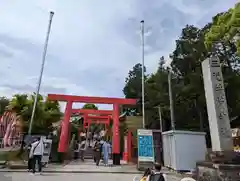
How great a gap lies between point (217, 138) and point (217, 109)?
3.08 feet

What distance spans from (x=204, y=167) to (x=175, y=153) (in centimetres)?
574

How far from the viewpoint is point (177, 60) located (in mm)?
24594

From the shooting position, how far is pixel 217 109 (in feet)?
30.0

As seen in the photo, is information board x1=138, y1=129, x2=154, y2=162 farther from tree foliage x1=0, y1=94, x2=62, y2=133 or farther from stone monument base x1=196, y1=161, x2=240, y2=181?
tree foliage x1=0, y1=94, x2=62, y2=133

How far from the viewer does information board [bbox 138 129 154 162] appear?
1488 centimetres

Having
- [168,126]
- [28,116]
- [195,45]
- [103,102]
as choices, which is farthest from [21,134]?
[195,45]

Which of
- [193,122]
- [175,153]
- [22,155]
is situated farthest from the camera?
[193,122]

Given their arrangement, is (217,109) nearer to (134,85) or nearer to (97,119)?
(97,119)

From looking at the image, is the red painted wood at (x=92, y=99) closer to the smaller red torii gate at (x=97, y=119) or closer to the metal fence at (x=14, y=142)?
the metal fence at (x=14, y=142)

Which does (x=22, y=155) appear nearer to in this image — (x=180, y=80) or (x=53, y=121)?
(x=53, y=121)

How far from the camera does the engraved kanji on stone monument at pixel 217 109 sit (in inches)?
345

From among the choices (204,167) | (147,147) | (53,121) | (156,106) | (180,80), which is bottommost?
(204,167)

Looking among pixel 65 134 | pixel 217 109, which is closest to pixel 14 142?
pixel 65 134

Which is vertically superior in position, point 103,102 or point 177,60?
point 177,60
